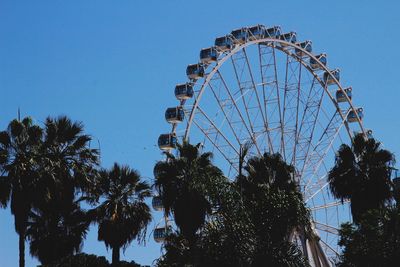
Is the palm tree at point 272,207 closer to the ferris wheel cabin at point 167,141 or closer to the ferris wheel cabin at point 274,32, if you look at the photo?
the ferris wheel cabin at point 167,141

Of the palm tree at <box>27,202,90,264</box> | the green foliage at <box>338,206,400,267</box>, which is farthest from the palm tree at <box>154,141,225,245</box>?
the green foliage at <box>338,206,400,267</box>

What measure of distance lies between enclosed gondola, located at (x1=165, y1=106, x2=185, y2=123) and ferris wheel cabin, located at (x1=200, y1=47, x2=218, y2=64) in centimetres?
433

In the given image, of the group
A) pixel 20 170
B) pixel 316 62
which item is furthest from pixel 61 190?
pixel 316 62

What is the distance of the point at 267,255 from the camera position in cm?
3106

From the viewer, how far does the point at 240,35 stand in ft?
181

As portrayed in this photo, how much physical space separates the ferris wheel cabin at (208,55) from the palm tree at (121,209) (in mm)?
16128

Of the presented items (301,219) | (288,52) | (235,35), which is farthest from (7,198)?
(288,52)

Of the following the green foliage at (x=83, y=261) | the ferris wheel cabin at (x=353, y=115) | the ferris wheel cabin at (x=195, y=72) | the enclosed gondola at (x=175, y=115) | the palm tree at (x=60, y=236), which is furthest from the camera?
the ferris wheel cabin at (x=353, y=115)

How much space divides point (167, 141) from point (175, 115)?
1708mm

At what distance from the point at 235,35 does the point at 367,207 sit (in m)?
19.6

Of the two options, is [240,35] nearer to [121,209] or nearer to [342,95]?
[342,95]

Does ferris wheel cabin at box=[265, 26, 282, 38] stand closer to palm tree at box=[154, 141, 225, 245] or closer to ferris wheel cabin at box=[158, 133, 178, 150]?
ferris wheel cabin at box=[158, 133, 178, 150]

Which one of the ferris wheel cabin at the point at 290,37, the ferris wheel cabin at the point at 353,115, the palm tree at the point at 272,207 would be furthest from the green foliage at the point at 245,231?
the ferris wheel cabin at the point at 353,115

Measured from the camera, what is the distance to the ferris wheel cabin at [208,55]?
53.3 m
